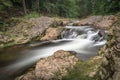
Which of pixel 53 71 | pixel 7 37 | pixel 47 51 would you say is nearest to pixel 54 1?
pixel 7 37

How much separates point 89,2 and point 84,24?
29350 millimetres

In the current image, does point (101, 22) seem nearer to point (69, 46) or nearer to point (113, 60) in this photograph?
point (69, 46)

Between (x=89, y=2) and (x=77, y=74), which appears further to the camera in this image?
(x=89, y=2)

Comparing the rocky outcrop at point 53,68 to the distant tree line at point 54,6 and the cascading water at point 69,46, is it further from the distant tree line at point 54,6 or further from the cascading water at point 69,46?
the distant tree line at point 54,6

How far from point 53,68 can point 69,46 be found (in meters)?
7.21

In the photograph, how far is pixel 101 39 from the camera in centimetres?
1570

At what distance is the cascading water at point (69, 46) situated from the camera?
37.4ft

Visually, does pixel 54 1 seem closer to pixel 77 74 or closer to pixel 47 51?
pixel 47 51

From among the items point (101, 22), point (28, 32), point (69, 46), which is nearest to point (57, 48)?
point (69, 46)

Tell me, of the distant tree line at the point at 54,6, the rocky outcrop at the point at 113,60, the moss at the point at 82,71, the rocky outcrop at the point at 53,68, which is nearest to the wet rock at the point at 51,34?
the distant tree line at the point at 54,6

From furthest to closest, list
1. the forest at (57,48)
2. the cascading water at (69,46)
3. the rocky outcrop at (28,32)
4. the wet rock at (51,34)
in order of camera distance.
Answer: the wet rock at (51,34)
the rocky outcrop at (28,32)
the cascading water at (69,46)
the forest at (57,48)

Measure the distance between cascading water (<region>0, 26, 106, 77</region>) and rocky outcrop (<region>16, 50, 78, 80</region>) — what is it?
244 cm

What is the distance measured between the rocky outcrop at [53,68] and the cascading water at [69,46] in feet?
8.02

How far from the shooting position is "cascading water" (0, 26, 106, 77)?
37.4 ft
